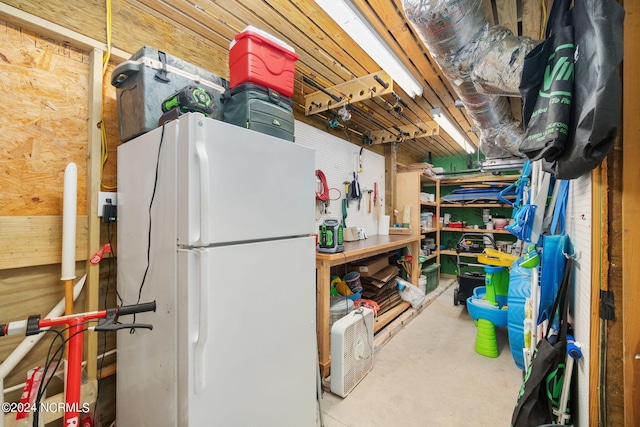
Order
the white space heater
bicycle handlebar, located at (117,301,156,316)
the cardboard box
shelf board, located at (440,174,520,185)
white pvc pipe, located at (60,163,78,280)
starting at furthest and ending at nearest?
shelf board, located at (440,174,520,185) → the cardboard box → the white space heater → white pvc pipe, located at (60,163,78,280) → bicycle handlebar, located at (117,301,156,316)

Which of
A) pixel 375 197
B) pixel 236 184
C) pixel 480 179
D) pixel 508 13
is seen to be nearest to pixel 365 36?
pixel 508 13

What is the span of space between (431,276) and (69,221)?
16.1 ft

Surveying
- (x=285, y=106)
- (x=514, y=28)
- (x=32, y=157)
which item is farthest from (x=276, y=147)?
(x=514, y=28)

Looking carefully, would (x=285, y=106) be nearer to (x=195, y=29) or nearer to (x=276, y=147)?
(x=276, y=147)

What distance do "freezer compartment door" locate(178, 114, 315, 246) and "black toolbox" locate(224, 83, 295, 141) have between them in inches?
7.2

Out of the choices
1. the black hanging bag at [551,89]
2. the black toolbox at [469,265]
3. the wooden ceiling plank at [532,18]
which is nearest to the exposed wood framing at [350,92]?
the wooden ceiling plank at [532,18]

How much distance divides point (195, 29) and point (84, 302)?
6.50 ft

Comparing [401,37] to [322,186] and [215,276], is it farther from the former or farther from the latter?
[215,276]

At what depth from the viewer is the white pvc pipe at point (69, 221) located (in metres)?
1.33

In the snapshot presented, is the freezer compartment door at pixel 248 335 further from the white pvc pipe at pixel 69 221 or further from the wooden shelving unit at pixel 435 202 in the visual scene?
the wooden shelving unit at pixel 435 202

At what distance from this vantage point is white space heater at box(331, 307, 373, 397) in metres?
2.06

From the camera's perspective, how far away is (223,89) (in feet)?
5.54

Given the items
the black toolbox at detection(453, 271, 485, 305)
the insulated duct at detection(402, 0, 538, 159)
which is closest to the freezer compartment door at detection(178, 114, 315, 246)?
the insulated duct at detection(402, 0, 538, 159)

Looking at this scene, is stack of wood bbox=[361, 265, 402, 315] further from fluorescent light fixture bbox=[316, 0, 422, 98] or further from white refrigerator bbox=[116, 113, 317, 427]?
fluorescent light fixture bbox=[316, 0, 422, 98]
